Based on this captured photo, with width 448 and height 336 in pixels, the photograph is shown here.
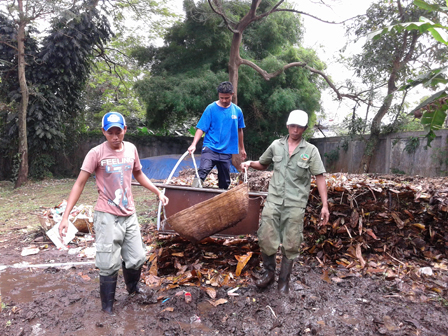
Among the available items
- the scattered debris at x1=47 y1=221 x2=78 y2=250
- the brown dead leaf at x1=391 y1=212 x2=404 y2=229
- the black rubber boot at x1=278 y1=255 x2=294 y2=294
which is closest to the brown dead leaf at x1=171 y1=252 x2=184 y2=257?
the black rubber boot at x1=278 y1=255 x2=294 y2=294

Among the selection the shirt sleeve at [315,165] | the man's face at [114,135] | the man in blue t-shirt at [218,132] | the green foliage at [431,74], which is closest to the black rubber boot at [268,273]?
the shirt sleeve at [315,165]

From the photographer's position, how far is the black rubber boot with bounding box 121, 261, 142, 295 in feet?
11.1

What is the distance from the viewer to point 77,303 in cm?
336

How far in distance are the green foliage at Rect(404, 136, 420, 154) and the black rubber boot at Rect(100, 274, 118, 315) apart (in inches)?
468

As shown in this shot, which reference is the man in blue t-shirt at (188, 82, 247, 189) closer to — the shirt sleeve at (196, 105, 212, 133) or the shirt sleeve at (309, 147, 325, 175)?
the shirt sleeve at (196, 105, 212, 133)

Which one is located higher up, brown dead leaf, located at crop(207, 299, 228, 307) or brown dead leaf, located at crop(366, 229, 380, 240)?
brown dead leaf, located at crop(366, 229, 380, 240)

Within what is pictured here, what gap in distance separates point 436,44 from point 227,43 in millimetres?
8600

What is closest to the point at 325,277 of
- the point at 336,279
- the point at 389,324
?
the point at 336,279

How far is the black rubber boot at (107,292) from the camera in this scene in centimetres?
307

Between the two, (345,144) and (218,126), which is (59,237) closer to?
(218,126)

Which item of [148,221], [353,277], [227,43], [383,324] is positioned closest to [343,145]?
[227,43]

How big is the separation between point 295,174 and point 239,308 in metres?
1.41

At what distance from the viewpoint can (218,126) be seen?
14.9ft

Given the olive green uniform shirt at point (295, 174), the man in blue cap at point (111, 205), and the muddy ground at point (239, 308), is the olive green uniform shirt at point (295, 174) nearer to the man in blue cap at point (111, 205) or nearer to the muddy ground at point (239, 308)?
the muddy ground at point (239, 308)
